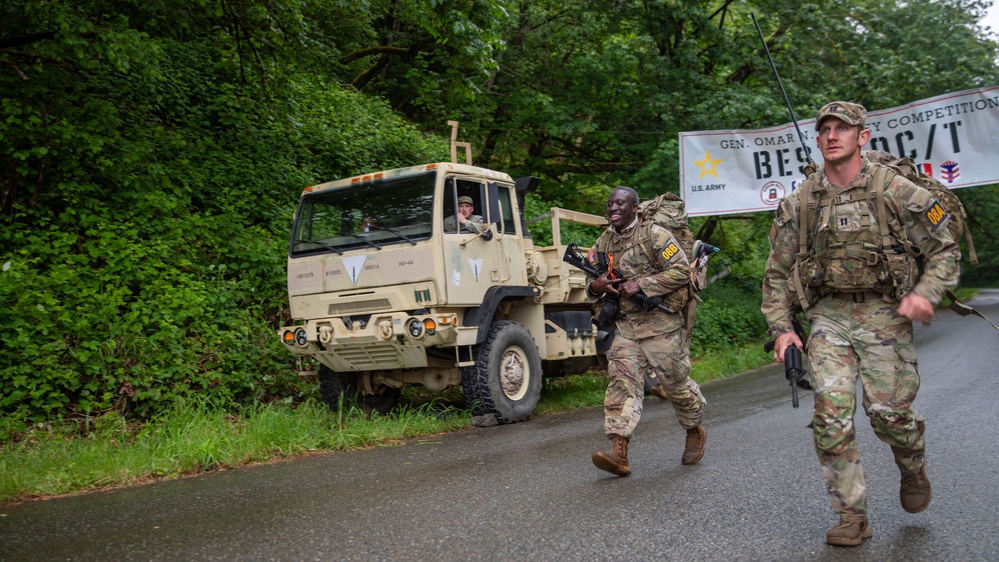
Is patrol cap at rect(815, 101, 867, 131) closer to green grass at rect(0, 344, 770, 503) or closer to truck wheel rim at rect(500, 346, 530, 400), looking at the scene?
green grass at rect(0, 344, 770, 503)

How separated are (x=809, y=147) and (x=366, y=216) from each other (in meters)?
9.17

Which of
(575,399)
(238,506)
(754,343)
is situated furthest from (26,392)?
(754,343)

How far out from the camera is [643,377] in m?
5.72

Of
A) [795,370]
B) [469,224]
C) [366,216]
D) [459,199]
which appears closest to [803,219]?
[795,370]

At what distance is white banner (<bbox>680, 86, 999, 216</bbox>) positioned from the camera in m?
13.6

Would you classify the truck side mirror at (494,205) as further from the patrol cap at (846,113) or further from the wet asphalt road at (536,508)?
the patrol cap at (846,113)

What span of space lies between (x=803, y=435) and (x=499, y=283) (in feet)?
10.8

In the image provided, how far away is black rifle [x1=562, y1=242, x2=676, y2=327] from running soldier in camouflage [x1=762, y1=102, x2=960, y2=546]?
149cm

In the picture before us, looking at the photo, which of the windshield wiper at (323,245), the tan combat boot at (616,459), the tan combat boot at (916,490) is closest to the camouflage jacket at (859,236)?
the tan combat boot at (916,490)

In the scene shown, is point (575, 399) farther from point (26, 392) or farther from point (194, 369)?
point (26, 392)

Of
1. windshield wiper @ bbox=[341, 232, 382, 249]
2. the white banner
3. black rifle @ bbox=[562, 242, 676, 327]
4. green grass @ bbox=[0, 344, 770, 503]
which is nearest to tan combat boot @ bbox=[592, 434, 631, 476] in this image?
black rifle @ bbox=[562, 242, 676, 327]

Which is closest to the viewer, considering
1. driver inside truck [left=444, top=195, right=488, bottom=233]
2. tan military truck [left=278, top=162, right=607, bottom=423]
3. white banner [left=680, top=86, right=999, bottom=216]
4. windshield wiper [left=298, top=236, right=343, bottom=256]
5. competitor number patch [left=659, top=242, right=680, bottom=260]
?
competitor number patch [left=659, top=242, right=680, bottom=260]

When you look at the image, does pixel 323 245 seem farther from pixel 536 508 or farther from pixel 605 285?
pixel 536 508

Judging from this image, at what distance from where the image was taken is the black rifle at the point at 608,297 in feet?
18.9
